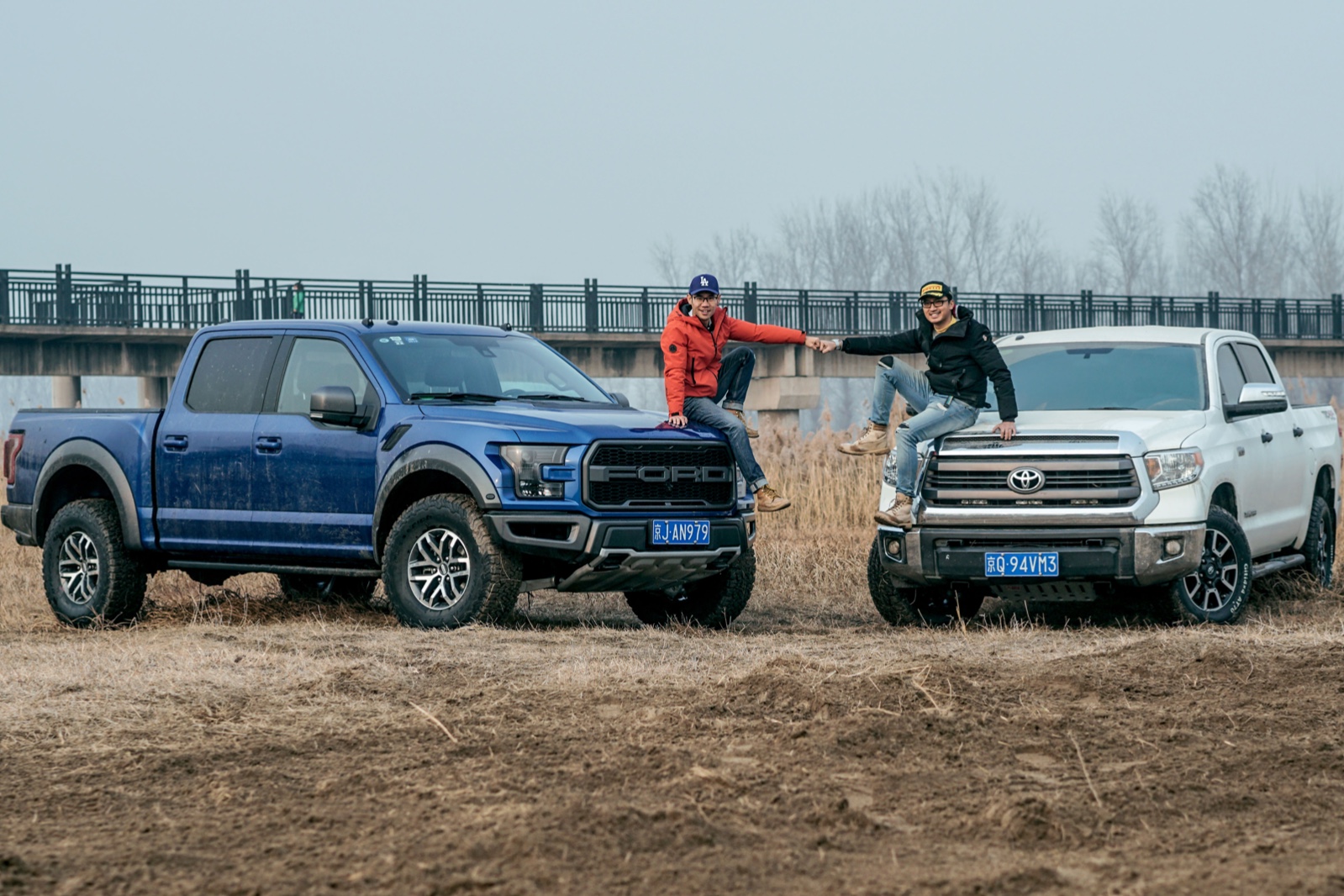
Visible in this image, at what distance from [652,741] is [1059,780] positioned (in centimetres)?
147

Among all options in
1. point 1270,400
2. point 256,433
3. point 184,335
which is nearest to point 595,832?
point 256,433

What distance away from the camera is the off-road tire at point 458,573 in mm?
9547

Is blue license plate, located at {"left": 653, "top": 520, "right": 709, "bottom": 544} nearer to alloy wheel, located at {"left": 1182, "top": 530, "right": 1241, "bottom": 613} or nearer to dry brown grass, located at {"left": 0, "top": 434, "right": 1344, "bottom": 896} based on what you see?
dry brown grass, located at {"left": 0, "top": 434, "right": 1344, "bottom": 896}

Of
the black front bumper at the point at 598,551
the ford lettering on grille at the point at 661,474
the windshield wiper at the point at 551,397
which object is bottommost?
the black front bumper at the point at 598,551

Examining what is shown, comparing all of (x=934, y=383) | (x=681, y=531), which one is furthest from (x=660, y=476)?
(x=934, y=383)

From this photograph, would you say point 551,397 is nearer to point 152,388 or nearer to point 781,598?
point 781,598

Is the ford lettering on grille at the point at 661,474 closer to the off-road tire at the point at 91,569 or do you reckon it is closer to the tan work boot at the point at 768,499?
the tan work boot at the point at 768,499

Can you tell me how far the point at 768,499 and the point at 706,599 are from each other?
2.91ft

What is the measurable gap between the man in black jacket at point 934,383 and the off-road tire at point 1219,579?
1.38 meters

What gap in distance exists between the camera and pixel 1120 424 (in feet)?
33.0

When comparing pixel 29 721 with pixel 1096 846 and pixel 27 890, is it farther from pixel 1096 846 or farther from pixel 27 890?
pixel 1096 846

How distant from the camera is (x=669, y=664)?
26.6ft

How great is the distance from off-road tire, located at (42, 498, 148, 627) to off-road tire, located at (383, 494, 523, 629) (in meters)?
2.31

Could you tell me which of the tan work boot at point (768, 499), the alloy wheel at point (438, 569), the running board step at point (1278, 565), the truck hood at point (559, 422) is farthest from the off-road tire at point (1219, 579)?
the alloy wheel at point (438, 569)
